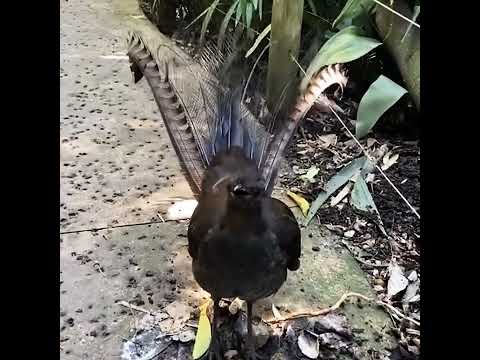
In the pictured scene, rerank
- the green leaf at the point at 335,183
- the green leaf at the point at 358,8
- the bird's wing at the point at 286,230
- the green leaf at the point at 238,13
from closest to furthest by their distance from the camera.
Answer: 1. the bird's wing at the point at 286,230
2. the green leaf at the point at 335,183
3. the green leaf at the point at 358,8
4. the green leaf at the point at 238,13

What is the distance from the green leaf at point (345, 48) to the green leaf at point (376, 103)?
0.24 meters

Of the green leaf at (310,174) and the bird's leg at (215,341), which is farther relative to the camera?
the green leaf at (310,174)

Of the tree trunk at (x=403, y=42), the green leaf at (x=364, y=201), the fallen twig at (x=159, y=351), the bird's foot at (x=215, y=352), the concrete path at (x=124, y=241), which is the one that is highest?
the tree trunk at (x=403, y=42)

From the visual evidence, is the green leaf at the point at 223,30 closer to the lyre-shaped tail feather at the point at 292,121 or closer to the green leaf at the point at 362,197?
the lyre-shaped tail feather at the point at 292,121

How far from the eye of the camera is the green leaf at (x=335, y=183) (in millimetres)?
2895

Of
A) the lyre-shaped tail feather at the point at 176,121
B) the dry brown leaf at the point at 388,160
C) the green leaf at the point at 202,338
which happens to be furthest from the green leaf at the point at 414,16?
the green leaf at the point at 202,338

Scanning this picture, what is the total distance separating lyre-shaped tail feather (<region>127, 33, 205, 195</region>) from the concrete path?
406 millimetres

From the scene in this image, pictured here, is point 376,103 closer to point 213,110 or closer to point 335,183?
point 335,183

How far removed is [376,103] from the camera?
2.49 metres

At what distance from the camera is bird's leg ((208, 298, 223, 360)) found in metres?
2.16

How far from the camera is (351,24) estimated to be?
10.8 feet

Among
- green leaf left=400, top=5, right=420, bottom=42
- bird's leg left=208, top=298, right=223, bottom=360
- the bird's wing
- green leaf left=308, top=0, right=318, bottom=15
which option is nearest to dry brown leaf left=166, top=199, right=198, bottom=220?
bird's leg left=208, top=298, right=223, bottom=360

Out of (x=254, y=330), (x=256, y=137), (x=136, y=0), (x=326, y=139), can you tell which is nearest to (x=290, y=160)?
(x=326, y=139)
